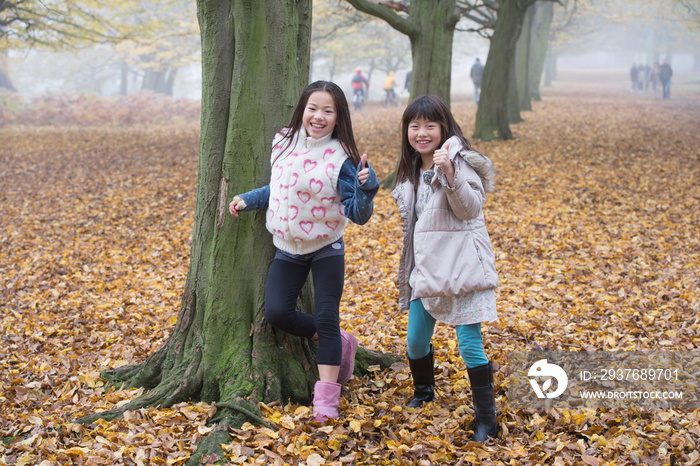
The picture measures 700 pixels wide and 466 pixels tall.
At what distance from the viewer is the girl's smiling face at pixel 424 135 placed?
9.39ft

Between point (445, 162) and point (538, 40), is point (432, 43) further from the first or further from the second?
point (538, 40)

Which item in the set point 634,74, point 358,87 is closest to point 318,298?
point 358,87

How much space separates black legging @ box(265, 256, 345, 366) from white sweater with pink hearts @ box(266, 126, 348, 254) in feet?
0.38

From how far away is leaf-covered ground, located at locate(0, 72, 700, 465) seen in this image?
281 cm

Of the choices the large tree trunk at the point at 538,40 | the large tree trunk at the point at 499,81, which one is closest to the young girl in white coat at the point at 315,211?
the large tree trunk at the point at 499,81

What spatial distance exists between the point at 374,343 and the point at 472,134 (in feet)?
32.7

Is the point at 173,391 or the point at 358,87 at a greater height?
the point at 358,87

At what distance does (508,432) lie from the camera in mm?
2961

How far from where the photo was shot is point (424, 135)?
2.88m

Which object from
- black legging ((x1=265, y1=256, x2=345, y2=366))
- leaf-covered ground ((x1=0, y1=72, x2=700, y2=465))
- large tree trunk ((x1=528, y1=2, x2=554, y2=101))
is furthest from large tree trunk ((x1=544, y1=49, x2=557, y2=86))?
black legging ((x1=265, y1=256, x2=345, y2=366))

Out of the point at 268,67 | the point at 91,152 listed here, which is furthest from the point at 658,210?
the point at 91,152

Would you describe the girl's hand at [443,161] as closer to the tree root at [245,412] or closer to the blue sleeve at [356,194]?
the blue sleeve at [356,194]

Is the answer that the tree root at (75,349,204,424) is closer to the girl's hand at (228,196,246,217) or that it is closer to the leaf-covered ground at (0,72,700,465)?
the leaf-covered ground at (0,72,700,465)

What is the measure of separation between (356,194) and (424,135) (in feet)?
1.47
